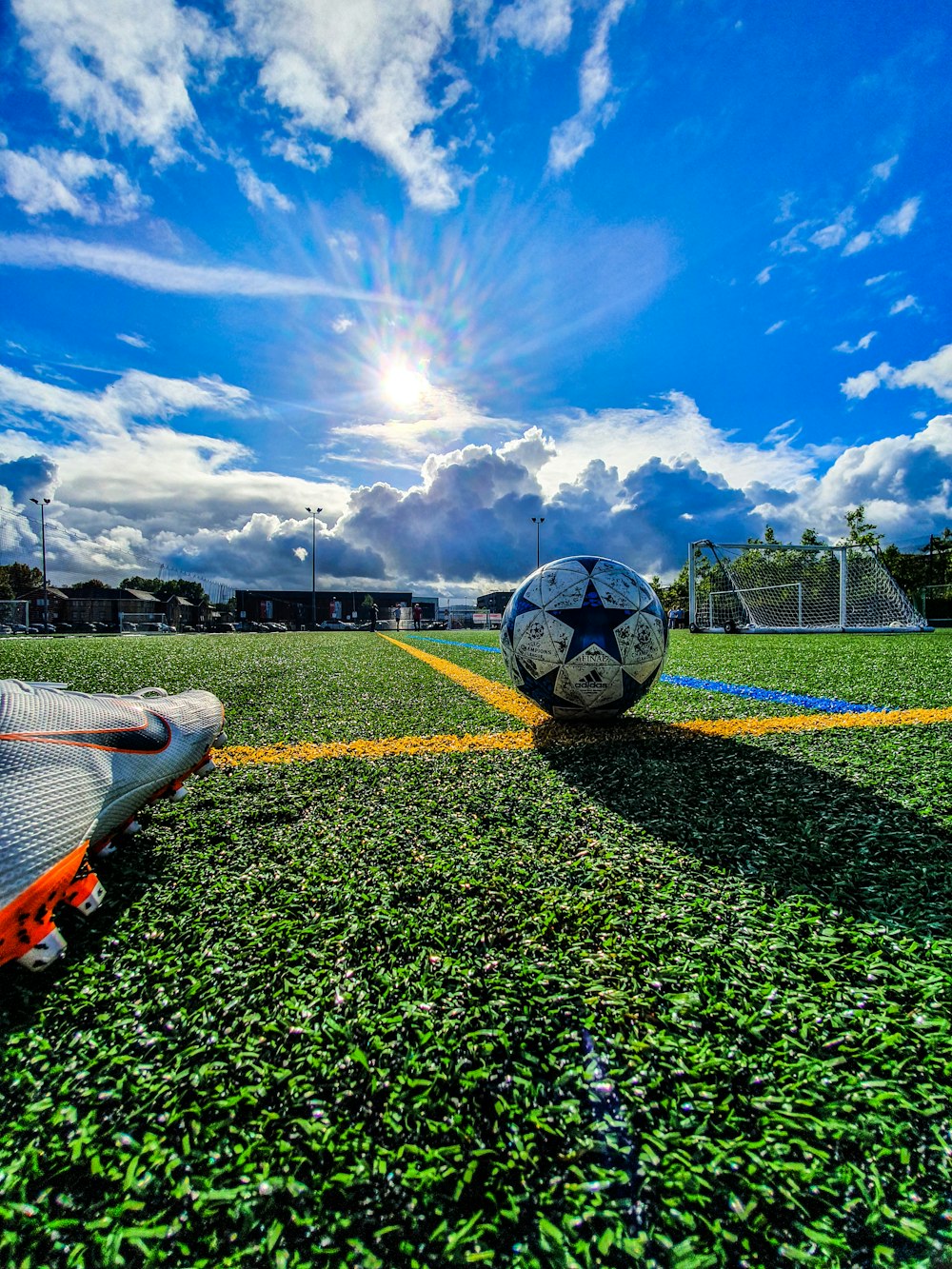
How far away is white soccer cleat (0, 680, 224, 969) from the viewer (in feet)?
4.43

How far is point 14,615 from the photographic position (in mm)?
31406

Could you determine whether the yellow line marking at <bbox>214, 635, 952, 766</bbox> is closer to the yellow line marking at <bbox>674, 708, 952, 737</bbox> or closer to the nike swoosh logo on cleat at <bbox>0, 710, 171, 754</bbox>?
the yellow line marking at <bbox>674, 708, 952, 737</bbox>

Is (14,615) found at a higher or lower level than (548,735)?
higher

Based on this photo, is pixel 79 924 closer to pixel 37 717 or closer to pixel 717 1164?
pixel 37 717

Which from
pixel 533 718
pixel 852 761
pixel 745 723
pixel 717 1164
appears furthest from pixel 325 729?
pixel 717 1164

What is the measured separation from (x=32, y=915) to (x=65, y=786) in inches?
15.7

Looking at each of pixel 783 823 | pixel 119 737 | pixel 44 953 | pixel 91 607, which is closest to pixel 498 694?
pixel 783 823

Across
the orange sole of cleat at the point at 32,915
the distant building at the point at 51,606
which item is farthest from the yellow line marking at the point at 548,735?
the distant building at the point at 51,606

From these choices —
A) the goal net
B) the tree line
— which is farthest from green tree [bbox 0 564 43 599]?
the goal net

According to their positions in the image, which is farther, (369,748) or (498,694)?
(498,694)

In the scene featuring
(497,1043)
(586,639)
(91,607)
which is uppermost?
(91,607)

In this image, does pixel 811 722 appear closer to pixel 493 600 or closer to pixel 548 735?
pixel 548 735

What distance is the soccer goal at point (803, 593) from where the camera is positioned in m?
18.7

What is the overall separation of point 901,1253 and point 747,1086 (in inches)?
10.7
